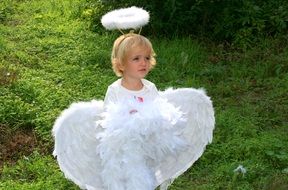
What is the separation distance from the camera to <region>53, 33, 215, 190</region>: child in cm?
414

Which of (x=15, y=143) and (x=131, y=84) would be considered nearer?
(x=131, y=84)

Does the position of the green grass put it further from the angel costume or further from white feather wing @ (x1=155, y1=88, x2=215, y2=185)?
the angel costume

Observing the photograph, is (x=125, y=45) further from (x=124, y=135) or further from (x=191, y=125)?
(x=191, y=125)

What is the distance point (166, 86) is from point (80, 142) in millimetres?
3127

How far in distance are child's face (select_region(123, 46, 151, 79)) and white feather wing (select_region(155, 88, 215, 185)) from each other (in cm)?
37

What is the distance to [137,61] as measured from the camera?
417 cm

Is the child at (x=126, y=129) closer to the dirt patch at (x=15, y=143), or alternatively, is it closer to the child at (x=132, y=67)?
the child at (x=132, y=67)

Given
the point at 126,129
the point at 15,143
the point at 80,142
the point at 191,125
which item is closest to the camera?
the point at 126,129

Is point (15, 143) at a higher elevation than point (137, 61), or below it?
below

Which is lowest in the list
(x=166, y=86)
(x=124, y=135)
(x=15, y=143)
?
(x=15, y=143)

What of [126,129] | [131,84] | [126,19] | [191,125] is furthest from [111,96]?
[191,125]

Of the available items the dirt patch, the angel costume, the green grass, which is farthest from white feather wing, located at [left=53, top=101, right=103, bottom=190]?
the dirt patch

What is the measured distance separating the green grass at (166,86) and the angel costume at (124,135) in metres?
1.20

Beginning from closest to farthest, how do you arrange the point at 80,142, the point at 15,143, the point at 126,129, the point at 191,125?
the point at 126,129
the point at 80,142
the point at 191,125
the point at 15,143
